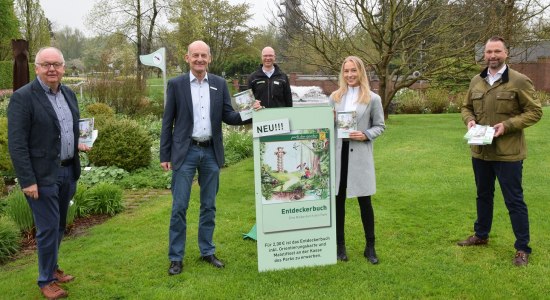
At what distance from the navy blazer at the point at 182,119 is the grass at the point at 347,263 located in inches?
41.9

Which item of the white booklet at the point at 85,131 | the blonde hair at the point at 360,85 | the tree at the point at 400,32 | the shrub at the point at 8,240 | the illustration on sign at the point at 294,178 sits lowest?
the shrub at the point at 8,240

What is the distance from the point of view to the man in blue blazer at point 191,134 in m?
4.23

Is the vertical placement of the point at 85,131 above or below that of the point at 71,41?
below

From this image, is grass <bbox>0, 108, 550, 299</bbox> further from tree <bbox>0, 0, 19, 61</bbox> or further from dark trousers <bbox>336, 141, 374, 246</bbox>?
tree <bbox>0, 0, 19, 61</bbox>

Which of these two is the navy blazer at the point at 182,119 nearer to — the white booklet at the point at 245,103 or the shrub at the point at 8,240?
the white booklet at the point at 245,103

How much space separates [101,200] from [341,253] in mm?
3592

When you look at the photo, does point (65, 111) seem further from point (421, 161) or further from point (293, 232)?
point (421, 161)

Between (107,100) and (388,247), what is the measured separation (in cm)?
1356

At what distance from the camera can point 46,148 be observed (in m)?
3.62

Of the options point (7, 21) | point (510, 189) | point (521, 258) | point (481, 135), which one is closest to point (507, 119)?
point (481, 135)

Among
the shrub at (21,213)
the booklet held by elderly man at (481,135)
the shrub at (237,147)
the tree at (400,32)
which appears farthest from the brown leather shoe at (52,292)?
the tree at (400,32)

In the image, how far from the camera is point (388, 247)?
5016mm

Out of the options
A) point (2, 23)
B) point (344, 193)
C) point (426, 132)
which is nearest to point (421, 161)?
point (426, 132)

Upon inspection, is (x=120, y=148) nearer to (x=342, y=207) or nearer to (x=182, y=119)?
(x=182, y=119)
